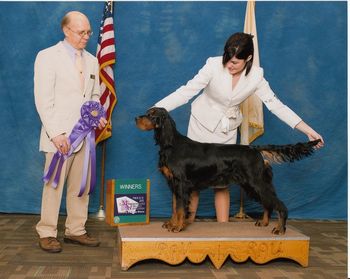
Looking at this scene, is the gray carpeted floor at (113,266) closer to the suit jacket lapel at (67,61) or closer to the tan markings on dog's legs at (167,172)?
the tan markings on dog's legs at (167,172)

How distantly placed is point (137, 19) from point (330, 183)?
2.45m

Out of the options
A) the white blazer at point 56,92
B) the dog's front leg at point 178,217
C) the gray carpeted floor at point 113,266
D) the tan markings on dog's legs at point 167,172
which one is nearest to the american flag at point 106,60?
the white blazer at point 56,92

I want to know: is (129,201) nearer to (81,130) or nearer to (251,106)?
(81,130)

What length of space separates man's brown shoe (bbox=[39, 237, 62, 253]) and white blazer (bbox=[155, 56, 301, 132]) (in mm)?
1150

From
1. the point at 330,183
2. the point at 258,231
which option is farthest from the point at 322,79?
the point at 258,231

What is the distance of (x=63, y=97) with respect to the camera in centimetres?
338

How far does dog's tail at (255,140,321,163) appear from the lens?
3211mm

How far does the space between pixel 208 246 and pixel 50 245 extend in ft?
3.56

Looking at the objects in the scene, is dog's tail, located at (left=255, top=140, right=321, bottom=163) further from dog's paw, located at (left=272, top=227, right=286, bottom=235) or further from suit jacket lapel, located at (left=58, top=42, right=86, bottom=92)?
suit jacket lapel, located at (left=58, top=42, right=86, bottom=92)

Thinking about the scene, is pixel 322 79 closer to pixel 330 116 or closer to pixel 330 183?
pixel 330 116

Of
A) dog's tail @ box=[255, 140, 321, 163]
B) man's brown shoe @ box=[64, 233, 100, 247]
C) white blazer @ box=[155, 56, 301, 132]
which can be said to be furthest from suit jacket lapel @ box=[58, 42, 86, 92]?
dog's tail @ box=[255, 140, 321, 163]

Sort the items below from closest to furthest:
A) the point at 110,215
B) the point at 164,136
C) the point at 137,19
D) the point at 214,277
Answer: the point at 214,277, the point at 164,136, the point at 110,215, the point at 137,19

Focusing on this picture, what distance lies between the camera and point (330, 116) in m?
4.97

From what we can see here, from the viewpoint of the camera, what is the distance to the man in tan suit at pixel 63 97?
10.8 feet
